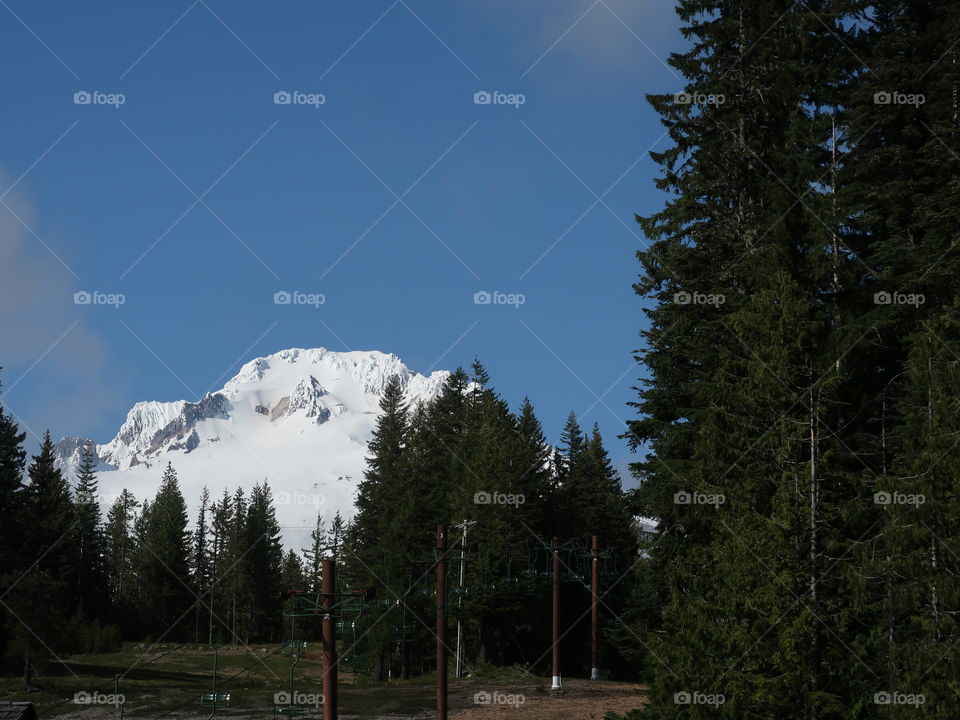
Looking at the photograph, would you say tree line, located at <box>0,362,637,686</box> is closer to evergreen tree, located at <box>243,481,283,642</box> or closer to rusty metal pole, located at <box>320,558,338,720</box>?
rusty metal pole, located at <box>320,558,338,720</box>

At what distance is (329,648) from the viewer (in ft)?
89.8

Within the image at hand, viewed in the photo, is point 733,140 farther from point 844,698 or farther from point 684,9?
point 844,698

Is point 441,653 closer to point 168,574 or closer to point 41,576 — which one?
point 41,576

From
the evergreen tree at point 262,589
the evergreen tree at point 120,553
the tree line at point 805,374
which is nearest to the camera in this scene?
the tree line at point 805,374

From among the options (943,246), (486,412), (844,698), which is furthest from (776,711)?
(486,412)

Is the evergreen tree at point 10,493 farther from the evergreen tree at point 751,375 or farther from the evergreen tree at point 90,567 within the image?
the evergreen tree at point 751,375

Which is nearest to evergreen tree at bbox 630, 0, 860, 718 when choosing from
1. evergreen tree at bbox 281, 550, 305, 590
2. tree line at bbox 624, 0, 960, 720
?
tree line at bbox 624, 0, 960, 720

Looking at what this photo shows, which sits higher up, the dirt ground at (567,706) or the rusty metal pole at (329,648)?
the rusty metal pole at (329,648)

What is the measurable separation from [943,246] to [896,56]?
747cm

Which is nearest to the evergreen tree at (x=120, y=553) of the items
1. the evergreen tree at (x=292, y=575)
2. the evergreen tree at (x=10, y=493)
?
the evergreen tree at (x=292, y=575)

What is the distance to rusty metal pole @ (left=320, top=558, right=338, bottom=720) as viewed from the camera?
2673 cm

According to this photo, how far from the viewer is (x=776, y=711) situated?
20906 mm

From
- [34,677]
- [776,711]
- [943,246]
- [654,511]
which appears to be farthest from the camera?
[34,677]

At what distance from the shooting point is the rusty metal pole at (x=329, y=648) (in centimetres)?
2673
